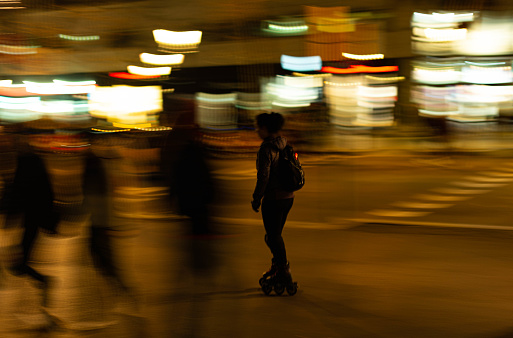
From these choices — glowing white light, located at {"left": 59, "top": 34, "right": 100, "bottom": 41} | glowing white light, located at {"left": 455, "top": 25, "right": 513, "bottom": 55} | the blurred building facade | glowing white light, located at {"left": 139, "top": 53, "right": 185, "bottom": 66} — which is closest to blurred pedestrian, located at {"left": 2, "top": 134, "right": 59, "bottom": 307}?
the blurred building facade

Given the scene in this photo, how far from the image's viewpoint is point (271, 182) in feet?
16.3

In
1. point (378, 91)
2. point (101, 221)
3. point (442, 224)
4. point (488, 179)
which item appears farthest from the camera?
point (378, 91)

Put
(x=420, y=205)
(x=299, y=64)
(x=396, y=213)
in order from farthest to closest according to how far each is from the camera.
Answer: (x=299, y=64), (x=420, y=205), (x=396, y=213)

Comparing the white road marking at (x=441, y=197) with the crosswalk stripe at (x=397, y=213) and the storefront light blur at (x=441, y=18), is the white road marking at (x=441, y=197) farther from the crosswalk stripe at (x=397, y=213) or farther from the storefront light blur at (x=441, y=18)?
the storefront light blur at (x=441, y=18)

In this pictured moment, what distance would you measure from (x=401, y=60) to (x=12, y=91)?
21456 mm

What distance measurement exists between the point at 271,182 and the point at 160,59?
23.8 meters

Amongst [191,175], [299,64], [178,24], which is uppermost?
[178,24]

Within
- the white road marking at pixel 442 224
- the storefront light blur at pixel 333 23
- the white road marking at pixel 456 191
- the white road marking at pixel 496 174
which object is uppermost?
the storefront light blur at pixel 333 23

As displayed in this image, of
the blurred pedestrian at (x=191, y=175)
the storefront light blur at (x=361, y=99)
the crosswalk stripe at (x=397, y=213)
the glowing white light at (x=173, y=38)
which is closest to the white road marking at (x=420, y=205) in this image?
the crosswalk stripe at (x=397, y=213)

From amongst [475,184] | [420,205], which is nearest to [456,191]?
[475,184]

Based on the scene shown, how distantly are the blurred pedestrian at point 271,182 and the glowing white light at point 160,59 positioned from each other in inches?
797

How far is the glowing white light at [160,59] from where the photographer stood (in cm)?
2530

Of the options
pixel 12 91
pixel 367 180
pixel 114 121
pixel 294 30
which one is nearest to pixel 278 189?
pixel 367 180

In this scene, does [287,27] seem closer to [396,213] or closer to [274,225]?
[396,213]
